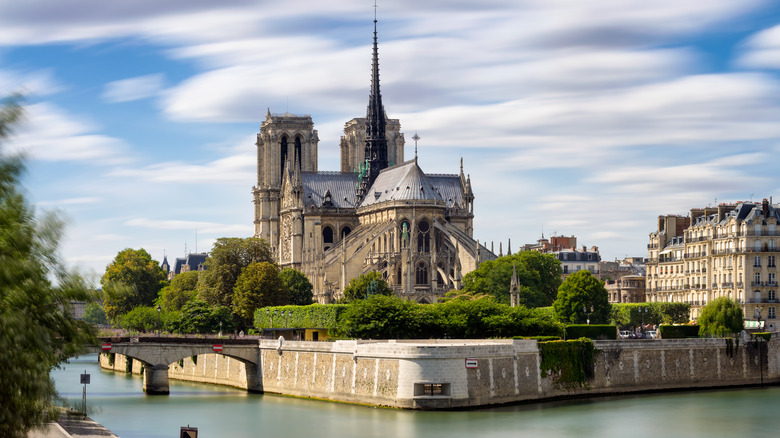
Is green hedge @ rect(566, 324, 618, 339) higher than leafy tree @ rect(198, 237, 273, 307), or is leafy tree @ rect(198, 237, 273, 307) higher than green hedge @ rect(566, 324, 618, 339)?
leafy tree @ rect(198, 237, 273, 307)

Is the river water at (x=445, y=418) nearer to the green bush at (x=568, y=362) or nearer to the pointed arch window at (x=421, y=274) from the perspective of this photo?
the green bush at (x=568, y=362)

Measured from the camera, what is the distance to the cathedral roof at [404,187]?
104 metres

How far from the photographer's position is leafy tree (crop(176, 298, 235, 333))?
75.9 m

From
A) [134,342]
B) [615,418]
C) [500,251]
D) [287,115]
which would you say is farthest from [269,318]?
[287,115]

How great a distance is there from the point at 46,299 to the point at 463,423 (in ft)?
86.1

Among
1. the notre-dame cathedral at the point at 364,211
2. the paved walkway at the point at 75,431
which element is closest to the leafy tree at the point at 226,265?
the notre-dame cathedral at the point at 364,211

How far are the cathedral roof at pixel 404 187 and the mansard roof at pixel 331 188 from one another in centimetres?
435

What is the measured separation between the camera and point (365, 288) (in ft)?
291

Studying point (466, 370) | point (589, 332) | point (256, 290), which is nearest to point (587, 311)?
point (589, 332)

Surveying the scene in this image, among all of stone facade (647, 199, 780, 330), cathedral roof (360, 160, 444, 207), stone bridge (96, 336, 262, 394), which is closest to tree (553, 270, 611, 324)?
stone facade (647, 199, 780, 330)

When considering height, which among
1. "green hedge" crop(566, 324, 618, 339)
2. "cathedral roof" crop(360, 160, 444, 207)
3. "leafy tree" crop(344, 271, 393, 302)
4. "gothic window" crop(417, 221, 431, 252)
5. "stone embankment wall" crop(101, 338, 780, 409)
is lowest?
"stone embankment wall" crop(101, 338, 780, 409)

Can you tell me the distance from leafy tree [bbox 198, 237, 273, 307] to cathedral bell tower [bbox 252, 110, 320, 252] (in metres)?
32.9

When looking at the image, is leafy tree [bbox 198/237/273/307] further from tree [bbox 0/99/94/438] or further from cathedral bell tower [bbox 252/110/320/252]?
tree [bbox 0/99/94/438]

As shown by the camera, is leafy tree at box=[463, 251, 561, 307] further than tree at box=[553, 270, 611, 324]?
Yes
